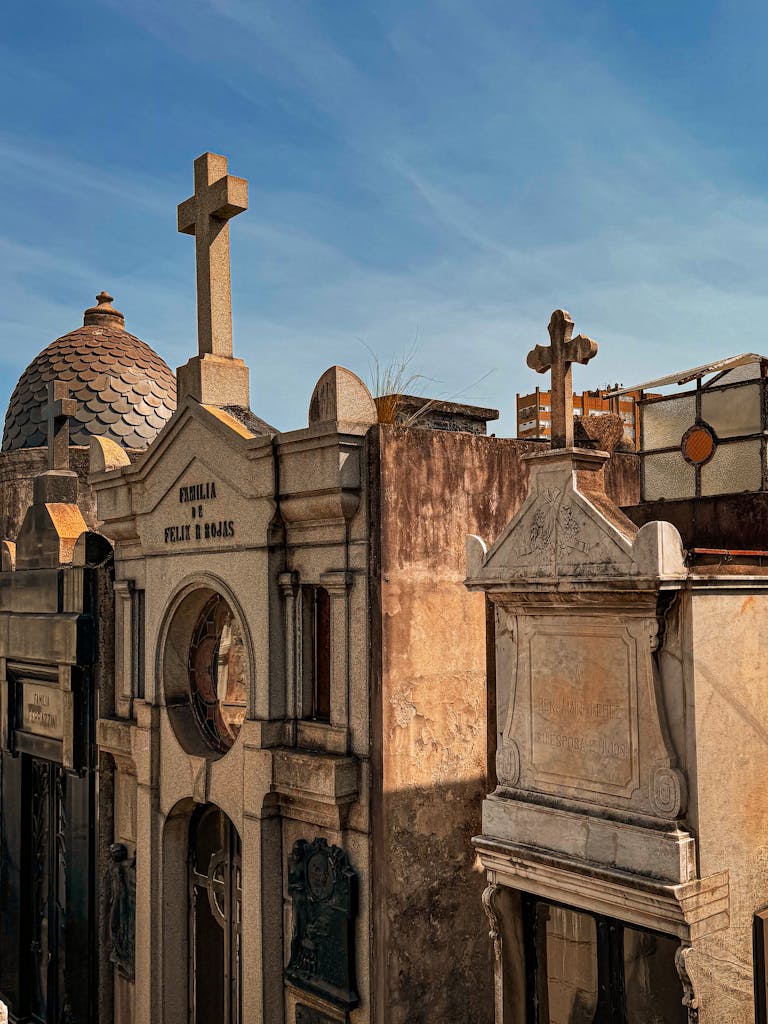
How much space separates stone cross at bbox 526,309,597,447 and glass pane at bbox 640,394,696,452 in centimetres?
264

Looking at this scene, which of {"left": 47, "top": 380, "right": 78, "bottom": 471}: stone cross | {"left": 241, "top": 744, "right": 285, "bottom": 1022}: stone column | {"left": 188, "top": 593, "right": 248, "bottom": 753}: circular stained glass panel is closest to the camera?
{"left": 241, "top": 744, "right": 285, "bottom": 1022}: stone column

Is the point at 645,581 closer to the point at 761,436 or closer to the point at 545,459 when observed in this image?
the point at 545,459

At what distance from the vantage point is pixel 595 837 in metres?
6.59

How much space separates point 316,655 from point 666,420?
4100 mm

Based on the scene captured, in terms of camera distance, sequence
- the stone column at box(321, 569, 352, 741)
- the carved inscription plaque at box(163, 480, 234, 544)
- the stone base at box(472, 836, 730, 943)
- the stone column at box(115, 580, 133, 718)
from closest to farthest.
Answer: the stone base at box(472, 836, 730, 943) < the stone column at box(321, 569, 352, 741) < the carved inscription plaque at box(163, 480, 234, 544) < the stone column at box(115, 580, 133, 718)

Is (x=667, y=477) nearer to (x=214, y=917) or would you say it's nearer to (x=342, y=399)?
(x=342, y=399)

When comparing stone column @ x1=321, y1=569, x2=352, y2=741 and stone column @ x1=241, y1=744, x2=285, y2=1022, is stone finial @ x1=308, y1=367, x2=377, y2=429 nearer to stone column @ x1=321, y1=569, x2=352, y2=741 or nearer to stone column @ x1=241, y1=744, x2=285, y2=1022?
stone column @ x1=321, y1=569, x2=352, y2=741

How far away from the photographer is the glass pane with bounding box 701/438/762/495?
29.3 feet

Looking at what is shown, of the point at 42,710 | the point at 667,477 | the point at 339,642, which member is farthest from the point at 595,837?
the point at 42,710

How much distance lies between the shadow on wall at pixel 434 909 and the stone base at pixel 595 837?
1725 millimetres

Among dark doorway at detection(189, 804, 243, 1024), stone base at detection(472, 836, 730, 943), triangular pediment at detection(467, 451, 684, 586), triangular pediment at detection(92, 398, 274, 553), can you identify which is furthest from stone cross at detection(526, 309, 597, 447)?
dark doorway at detection(189, 804, 243, 1024)

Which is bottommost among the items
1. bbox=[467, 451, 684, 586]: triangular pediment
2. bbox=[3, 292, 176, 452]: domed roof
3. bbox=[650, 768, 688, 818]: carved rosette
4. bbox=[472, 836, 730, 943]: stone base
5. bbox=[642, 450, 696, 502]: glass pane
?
bbox=[472, 836, 730, 943]: stone base

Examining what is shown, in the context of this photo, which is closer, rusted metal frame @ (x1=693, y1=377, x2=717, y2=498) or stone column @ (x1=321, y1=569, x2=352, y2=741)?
stone column @ (x1=321, y1=569, x2=352, y2=741)

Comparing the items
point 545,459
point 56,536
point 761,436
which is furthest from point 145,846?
point 761,436
